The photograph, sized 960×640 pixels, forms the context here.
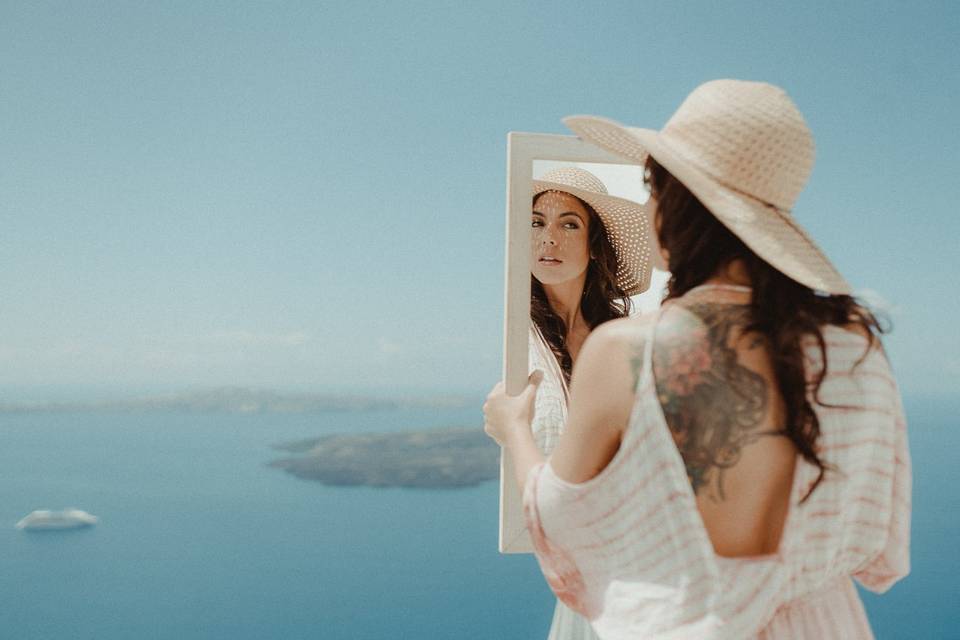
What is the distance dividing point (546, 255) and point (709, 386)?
708 millimetres

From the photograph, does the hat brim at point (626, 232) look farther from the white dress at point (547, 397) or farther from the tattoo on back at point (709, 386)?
the tattoo on back at point (709, 386)

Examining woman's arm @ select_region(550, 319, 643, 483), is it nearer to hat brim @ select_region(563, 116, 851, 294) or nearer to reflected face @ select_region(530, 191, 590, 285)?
hat brim @ select_region(563, 116, 851, 294)

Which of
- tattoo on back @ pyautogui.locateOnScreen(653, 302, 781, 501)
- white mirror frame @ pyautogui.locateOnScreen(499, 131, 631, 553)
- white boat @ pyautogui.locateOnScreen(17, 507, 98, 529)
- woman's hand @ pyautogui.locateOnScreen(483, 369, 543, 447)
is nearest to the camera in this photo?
tattoo on back @ pyautogui.locateOnScreen(653, 302, 781, 501)

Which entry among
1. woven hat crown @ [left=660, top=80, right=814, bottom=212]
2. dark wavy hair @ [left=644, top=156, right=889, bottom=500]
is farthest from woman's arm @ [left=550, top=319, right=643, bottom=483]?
woven hat crown @ [left=660, top=80, right=814, bottom=212]

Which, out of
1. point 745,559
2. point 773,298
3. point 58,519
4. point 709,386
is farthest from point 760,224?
point 58,519

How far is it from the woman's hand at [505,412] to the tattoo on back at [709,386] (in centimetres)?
43

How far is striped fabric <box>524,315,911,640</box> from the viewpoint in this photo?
0.90 meters

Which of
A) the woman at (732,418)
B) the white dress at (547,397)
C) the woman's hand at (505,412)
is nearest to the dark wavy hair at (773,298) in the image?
the woman at (732,418)

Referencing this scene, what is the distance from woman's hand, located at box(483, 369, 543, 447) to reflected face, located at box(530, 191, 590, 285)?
25 cm

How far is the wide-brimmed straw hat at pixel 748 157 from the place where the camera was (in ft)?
3.02

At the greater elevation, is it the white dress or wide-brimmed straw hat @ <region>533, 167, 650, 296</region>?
wide-brimmed straw hat @ <region>533, 167, 650, 296</region>

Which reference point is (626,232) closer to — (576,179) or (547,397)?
(576,179)

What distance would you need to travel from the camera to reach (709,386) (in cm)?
87

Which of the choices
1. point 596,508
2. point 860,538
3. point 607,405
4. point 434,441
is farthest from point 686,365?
point 434,441
